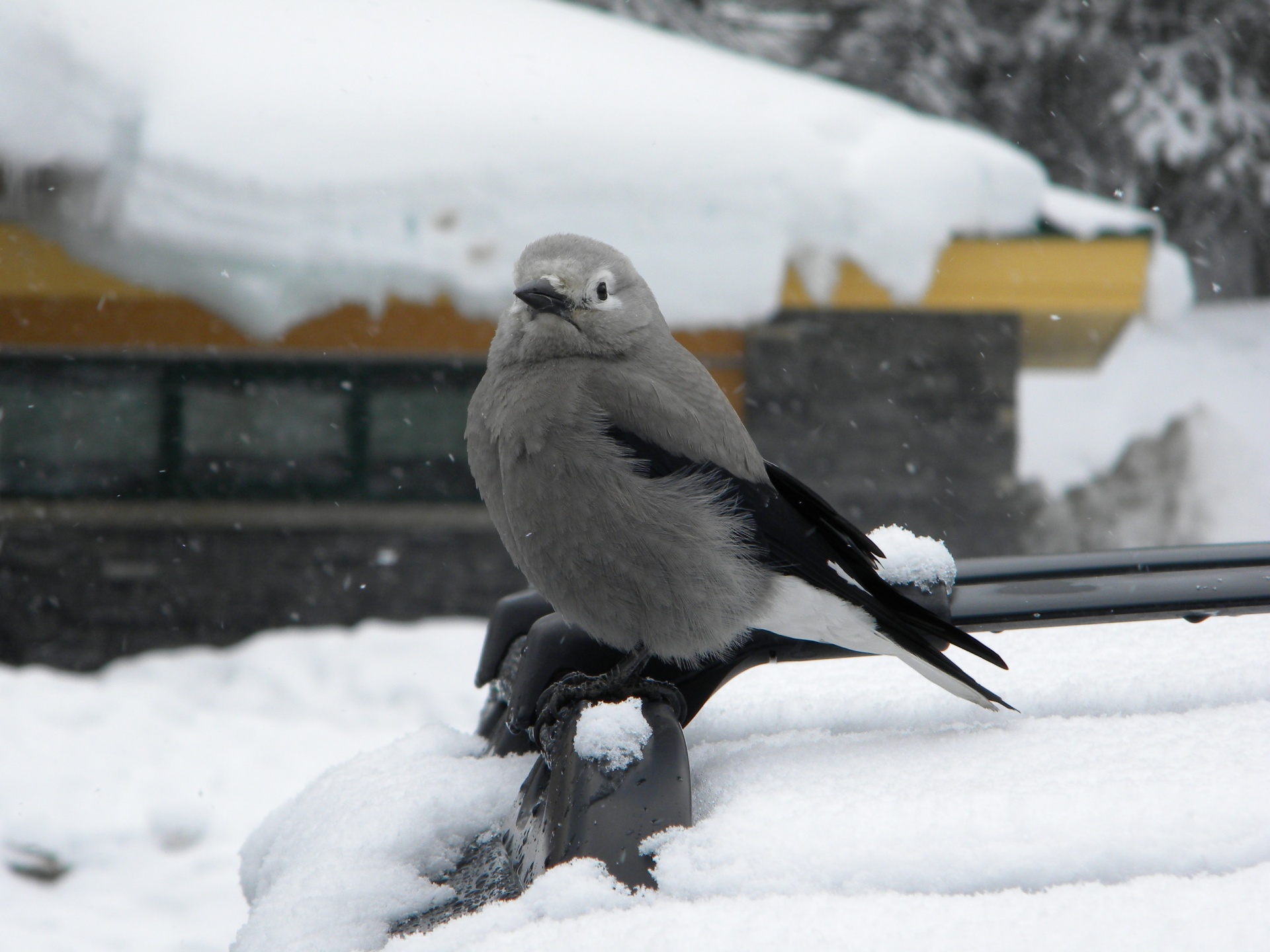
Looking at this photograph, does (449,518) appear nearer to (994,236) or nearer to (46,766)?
(46,766)

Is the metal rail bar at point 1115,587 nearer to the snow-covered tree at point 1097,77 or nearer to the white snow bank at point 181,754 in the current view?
the white snow bank at point 181,754

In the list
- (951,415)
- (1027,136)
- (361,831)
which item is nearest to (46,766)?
(361,831)

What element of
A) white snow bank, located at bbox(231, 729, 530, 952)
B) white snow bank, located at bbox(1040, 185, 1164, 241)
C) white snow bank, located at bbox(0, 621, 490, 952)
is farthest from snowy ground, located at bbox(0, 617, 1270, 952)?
white snow bank, located at bbox(1040, 185, 1164, 241)

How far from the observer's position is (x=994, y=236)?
637cm

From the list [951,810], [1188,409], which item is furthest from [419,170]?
[1188,409]

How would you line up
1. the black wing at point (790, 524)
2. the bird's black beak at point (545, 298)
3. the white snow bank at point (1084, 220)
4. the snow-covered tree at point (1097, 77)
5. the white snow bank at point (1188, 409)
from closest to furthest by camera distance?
1. the black wing at point (790, 524)
2. the bird's black beak at point (545, 298)
3. the white snow bank at point (1084, 220)
4. the white snow bank at point (1188, 409)
5. the snow-covered tree at point (1097, 77)

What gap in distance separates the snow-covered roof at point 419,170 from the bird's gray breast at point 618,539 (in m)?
4.15

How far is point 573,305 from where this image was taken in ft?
6.48

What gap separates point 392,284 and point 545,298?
4.06m

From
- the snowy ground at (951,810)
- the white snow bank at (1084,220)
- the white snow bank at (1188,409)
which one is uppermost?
the white snow bank at (1084,220)

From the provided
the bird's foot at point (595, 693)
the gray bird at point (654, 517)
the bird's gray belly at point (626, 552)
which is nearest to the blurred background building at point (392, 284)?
the gray bird at point (654, 517)

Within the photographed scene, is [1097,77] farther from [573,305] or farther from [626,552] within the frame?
[626,552]

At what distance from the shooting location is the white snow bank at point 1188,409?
13.1 metres

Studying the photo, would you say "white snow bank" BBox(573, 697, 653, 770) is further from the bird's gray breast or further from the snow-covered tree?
the snow-covered tree
